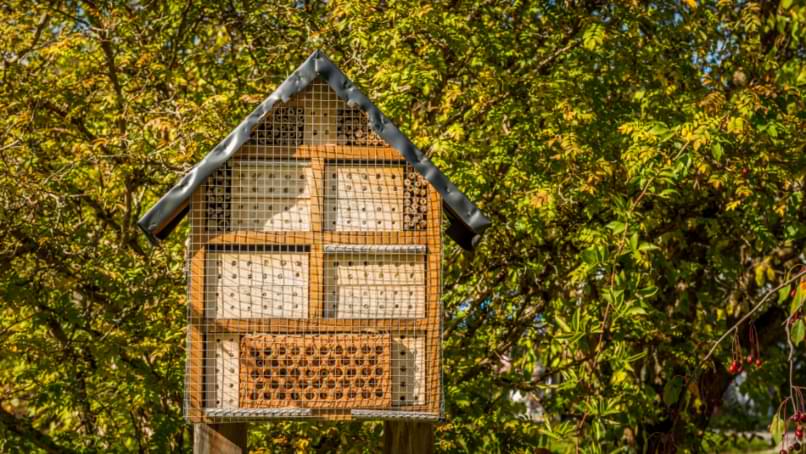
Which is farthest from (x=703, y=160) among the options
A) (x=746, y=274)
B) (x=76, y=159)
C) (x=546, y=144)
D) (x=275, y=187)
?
(x=76, y=159)

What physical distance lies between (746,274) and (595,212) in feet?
8.08

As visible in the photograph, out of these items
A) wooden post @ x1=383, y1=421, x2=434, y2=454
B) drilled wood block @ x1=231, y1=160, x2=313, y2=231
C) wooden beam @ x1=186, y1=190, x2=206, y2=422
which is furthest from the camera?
wooden post @ x1=383, y1=421, x2=434, y2=454

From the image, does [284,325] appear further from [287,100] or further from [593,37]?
[593,37]

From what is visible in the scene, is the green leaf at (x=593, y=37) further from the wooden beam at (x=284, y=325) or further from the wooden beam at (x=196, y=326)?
the wooden beam at (x=196, y=326)

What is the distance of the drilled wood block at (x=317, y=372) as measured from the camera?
13.0 feet

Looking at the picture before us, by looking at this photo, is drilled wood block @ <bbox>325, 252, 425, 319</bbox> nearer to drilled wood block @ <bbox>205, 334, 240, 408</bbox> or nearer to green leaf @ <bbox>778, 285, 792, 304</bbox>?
drilled wood block @ <bbox>205, 334, 240, 408</bbox>

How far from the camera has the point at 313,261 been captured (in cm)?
400

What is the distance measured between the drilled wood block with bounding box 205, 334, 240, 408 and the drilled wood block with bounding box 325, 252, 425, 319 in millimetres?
396

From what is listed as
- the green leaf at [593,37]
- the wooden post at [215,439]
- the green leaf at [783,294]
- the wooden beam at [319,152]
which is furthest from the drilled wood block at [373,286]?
the green leaf at [593,37]

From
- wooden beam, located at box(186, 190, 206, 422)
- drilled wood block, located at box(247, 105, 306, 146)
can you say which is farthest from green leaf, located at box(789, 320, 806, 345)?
wooden beam, located at box(186, 190, 206, 422)

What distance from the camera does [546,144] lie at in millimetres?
6492

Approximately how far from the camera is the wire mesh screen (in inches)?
156

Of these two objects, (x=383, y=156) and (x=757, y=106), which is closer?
(x=383, y=156)

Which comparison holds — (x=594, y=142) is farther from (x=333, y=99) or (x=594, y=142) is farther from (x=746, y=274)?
(x=333, y=99)
